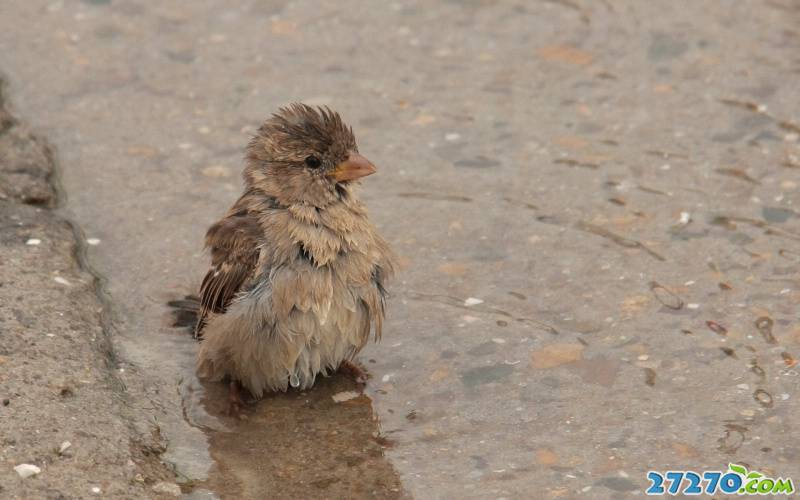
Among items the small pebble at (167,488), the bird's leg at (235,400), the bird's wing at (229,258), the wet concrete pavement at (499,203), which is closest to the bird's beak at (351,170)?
the bird's wing at (229,258)

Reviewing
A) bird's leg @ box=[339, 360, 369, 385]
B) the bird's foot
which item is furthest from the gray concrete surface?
bird's leg @ box=[339, 360, 369, 385]

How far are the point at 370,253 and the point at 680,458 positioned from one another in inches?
60.7

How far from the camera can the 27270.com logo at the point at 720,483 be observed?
15.9ft

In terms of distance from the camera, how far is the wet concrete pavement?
17.6 ft

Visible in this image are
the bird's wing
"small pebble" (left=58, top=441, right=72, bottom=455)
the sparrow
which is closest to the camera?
"small pebble" (left=58, top=441, right=72, bottom=455)

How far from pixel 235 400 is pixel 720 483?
2065 millimetres

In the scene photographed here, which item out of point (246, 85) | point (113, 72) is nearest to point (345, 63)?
point (246, 85)

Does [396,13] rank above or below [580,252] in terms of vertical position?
above

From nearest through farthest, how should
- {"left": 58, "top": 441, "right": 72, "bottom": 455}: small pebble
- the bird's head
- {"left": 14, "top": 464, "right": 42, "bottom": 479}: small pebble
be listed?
{"left": 14, "top": 464, "right": 42, "bottom": 479}: small pebble
{"left": 58, "top": 441, "right": 72, "bottom": 455}: small pebble
the bird's head

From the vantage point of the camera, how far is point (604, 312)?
6.14 metres

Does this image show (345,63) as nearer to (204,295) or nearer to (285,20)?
(285,20)

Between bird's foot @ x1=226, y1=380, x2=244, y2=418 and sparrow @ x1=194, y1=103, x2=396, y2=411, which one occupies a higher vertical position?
sparrow @ x1=194, y1=103, x2=396, y2=411

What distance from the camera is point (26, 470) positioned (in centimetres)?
482

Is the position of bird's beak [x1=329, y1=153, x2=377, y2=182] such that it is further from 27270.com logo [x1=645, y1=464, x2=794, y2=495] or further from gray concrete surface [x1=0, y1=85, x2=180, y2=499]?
27270.com logo [x1=645, y1=464, x2=794, y2=495]
